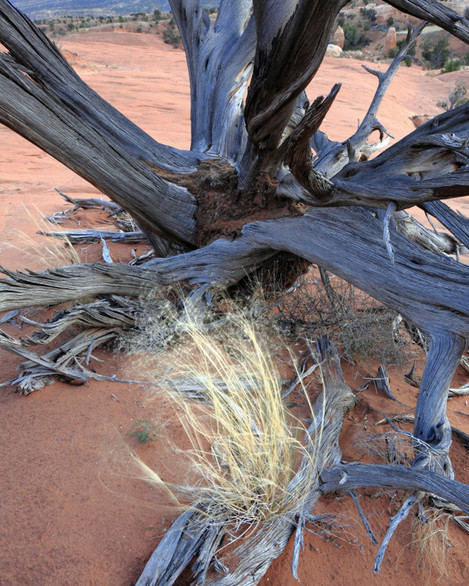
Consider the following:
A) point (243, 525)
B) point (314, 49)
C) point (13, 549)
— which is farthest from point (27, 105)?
point (243, 525)

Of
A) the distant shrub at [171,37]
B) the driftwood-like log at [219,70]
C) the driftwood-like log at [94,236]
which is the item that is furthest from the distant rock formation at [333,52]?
the driftwood-like log at [94,236]

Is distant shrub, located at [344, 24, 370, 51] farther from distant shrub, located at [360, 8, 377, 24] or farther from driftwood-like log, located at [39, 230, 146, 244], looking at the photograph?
driftwood-like log, located at [39, 230, 146, 244]

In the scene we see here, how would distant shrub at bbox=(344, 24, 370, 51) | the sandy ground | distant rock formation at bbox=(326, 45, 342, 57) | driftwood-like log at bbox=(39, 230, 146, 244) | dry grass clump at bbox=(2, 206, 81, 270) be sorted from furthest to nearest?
1. distant shrub at bbox=(344, 24, 370, 51)
2. distant rock formation at bbox=(326, 45, 342, 57)
3. driftwood-like log at bbox=(39, 230, 146, 244)
4. dry grass clump at bbox=(2, 206, 81, 270)
5. the sandy ground

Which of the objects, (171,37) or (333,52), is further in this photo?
(171,37)

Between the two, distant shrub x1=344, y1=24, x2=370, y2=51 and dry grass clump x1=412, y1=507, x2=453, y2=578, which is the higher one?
distant shrub x1=344, y1=24, x2=370, y2=51

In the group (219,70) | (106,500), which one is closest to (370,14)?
(219,70)

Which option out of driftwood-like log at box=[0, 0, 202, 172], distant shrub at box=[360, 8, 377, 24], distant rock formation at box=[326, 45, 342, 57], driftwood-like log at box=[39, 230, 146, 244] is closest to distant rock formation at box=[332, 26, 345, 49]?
distant rock formation at box=[326, 45, 342, 57]

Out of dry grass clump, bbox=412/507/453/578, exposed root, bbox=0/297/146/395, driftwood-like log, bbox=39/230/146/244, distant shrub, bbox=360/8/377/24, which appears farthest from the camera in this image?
distant shrub, bbox=360/8/377/24

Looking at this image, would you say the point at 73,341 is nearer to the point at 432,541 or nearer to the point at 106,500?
the point at 106,500

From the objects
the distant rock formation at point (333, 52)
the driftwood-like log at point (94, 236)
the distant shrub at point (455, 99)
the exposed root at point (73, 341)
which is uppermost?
the distant rock formation at point (333, 52)

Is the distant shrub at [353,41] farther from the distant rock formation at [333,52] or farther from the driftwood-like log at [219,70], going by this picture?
the driftwood-like log at [219,70]

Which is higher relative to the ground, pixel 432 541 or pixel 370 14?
pixel 370 14

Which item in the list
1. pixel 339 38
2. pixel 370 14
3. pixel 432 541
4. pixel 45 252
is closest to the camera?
pixel 432 541

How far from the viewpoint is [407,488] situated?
6.06ft
